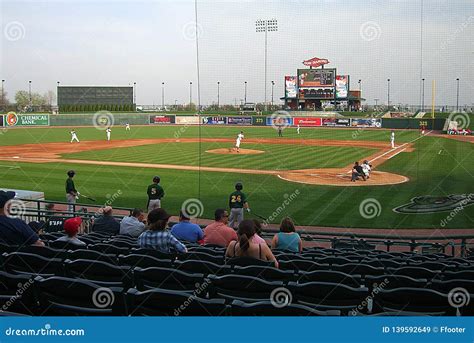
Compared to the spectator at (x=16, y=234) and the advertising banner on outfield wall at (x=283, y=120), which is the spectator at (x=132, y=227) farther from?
the advertising banner on outfield wall at (x=283, y=120)

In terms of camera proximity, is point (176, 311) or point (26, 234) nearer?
point (176, 311)

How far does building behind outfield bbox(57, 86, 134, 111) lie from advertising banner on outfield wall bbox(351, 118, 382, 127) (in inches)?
1054

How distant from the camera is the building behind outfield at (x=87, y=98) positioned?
180ft

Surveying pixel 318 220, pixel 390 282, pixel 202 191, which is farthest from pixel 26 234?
pixel 202 191

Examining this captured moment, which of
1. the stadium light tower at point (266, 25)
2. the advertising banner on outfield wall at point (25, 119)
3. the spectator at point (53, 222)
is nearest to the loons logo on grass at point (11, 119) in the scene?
the advertising banner on outfield wall at point (25, 119)

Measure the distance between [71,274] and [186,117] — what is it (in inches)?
2443

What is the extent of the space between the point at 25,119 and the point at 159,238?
52544mm

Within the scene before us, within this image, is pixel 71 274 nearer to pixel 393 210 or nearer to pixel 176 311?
pixel 176 311

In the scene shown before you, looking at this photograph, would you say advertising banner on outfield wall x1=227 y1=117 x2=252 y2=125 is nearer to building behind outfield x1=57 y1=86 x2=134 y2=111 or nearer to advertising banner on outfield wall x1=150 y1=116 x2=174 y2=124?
advertising banner on outfield wall x1=150 y1=116 x2=174 y2=124

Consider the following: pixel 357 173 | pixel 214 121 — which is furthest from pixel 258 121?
pixel 357 173

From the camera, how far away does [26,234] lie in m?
5.95

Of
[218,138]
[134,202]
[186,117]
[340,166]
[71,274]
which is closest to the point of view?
[71,274]

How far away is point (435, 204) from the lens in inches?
655

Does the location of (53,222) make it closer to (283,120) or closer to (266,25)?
(266,25)
